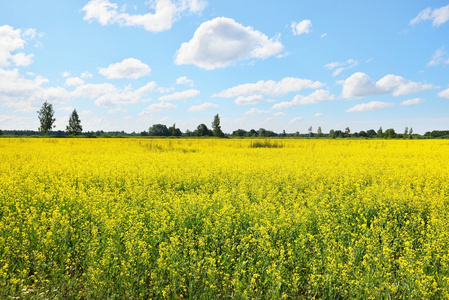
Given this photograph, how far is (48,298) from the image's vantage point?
12.7ft

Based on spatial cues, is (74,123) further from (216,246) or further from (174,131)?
(216,246)

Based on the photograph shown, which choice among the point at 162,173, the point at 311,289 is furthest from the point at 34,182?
the point at 311,289

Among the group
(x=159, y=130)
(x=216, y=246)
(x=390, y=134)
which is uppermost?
(x=159, y=130)

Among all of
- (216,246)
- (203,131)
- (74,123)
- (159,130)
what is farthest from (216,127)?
(216,246)

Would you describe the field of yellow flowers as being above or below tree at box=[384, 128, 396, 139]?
below

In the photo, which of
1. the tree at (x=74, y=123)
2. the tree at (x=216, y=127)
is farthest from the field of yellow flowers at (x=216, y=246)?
the tree at (x=74, y=123)

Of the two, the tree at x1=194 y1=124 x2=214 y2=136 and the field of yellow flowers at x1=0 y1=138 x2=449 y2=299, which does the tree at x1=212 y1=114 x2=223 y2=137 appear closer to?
the tree at x1=194 y1=124 x2=214 y2=136

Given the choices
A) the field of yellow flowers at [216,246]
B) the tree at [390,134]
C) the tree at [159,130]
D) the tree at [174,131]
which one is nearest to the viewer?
the field of yellow flowers at [216,246]

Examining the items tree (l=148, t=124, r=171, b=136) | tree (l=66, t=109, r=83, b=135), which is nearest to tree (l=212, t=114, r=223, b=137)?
tree (l=148, t=124, r=171, b=136)

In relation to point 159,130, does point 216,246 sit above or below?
below

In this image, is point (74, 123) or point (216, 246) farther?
point (74, 123)

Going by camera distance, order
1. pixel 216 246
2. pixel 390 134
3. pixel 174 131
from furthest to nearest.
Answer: pixel 174 131 → pixel 390 134 → pixel 216 246

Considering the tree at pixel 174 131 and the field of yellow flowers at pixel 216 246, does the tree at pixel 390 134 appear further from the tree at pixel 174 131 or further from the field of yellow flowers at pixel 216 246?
the field of yellow flowers at pixel 216 246

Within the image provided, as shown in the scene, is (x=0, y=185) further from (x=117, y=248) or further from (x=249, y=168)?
(x=249, y=168)
